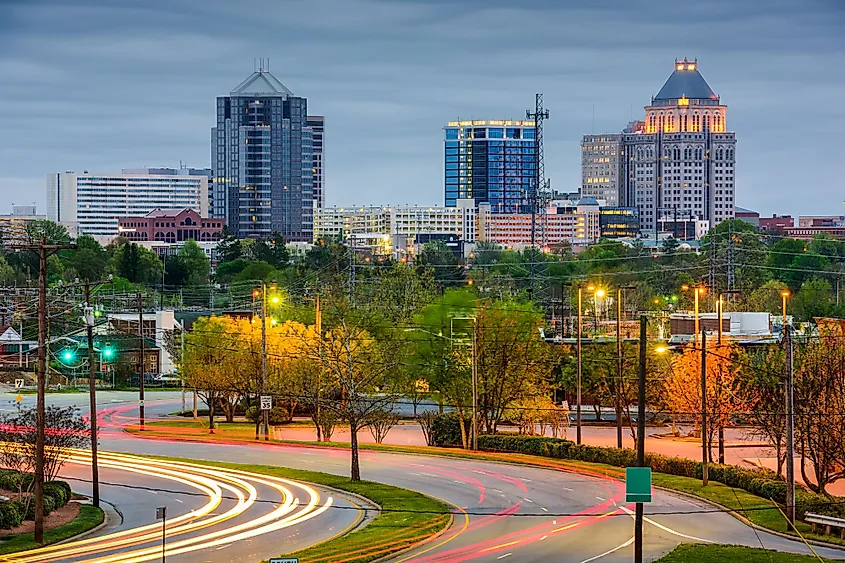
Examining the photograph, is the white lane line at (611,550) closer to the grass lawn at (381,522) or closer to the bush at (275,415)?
the grass lawn at (381,522)

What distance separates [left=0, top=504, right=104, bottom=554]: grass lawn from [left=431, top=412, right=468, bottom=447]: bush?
2909 cm

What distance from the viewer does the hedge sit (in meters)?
49.3

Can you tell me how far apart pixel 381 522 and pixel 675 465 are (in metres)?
18.1

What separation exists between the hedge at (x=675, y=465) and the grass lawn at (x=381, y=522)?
41.7ft

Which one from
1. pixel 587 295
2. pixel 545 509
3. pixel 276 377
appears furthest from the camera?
pixel 587 295

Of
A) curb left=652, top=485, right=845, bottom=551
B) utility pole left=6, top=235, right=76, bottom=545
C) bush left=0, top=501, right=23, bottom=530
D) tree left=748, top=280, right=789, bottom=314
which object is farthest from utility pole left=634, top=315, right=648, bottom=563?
tree left=748, top=280, right=789, bottom=314

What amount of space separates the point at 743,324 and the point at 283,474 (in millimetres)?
49984

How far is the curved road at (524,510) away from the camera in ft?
144

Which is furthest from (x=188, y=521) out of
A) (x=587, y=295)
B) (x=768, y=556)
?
(x=587, y=295)

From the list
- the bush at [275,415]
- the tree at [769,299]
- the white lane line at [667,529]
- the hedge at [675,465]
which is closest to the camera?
the white lane line at [667,529]

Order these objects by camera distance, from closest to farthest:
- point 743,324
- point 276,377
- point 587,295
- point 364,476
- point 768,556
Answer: point 768,556 < point 364,476 < point 276,377 < point 743,324 < point 587,295

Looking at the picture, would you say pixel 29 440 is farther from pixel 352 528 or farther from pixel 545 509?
pixel 545 509

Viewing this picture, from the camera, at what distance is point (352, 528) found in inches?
1900

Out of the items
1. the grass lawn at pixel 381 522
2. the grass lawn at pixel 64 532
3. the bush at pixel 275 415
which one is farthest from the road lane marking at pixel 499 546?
the bush at pixel 275 415
